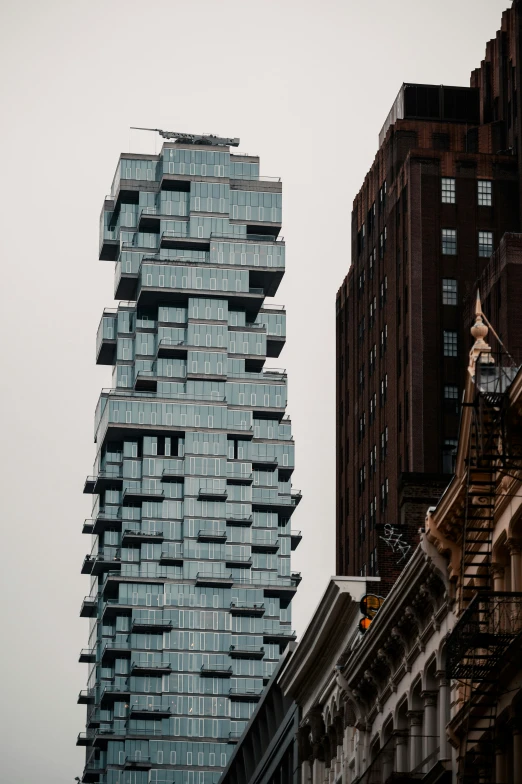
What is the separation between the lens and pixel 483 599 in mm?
39125

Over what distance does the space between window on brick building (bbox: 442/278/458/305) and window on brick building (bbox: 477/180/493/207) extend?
861 centimetres

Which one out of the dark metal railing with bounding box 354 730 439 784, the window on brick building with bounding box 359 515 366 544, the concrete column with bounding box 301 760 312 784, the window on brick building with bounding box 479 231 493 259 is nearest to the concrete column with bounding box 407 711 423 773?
the dark metal railing with bounding box 354 730 439 784

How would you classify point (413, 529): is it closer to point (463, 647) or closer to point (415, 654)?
point (415, 654)

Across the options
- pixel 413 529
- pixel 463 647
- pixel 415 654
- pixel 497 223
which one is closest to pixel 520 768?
pixel 463 647

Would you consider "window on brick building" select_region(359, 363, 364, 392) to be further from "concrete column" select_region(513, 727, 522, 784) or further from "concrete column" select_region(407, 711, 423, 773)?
"concrete column" select_region(513, 727, 522, 784)

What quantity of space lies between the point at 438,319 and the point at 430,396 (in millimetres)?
8120

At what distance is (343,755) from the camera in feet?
207

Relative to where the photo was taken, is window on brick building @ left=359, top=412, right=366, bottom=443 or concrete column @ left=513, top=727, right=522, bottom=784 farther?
window on brick building @ left=359, top=412, right=366, bottom=443

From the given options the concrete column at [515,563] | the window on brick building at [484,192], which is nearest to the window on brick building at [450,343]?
the window on brick building at [484,192]

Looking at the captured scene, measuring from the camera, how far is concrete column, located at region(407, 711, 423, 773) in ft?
162

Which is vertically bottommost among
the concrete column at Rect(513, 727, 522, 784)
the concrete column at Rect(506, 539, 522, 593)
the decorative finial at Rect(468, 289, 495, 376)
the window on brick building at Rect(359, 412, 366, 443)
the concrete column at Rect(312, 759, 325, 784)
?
the concrete column at Rect(513, 727, 522, 784)

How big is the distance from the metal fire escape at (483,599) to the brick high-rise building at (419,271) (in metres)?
109

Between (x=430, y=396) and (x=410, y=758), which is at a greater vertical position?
(x=430, y=396)

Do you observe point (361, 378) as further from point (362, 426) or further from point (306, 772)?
point (306, 772)
